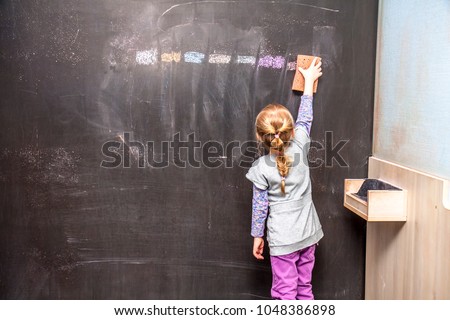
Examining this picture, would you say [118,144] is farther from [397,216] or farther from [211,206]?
[397,216]

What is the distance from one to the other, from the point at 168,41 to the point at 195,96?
27cm

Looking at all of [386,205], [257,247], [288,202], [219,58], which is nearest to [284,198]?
[288,202]

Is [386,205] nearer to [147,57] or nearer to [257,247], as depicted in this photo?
[257,247]

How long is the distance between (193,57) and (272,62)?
0.35 metres

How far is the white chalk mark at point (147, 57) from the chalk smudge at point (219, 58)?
25cm

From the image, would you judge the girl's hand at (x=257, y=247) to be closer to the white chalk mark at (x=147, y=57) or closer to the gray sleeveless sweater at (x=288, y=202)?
the gray sleeveless sweater at (x=288, y=202)

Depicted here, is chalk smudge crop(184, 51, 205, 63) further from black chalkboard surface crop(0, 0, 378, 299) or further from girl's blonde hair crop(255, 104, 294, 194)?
girl's blonde hair crop(255, 104, 294, 194)

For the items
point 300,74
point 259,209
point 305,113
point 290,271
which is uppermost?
point 300,74

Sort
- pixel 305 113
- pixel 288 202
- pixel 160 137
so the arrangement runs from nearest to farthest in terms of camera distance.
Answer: pixel 288 202, pixel 305 113, pixel 160 137

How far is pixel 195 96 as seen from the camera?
2.14 meters

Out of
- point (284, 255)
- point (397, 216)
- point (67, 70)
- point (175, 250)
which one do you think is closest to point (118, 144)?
point (67, 70)

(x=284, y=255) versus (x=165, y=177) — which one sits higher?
(x=165, y=177)

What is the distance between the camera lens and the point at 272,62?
6.98 feet

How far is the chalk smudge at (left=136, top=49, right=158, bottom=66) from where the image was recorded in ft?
6.97
